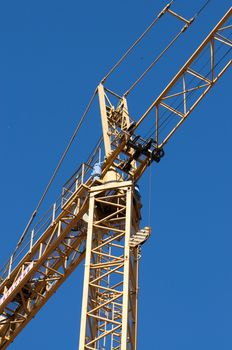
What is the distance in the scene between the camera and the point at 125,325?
125 feet

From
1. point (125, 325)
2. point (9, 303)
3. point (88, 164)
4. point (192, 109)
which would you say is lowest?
point (125, 325)

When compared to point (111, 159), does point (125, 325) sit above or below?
below

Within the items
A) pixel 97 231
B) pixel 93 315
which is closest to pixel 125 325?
pixel 93 315

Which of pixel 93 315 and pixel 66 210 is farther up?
pixel 66 210

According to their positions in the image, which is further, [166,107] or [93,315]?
[166,107]

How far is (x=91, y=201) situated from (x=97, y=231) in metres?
0.92

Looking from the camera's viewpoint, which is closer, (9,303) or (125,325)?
(125,325)

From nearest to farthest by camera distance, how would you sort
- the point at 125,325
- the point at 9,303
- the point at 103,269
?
the point at 125,325, the point at 103,269, the point at 9,303

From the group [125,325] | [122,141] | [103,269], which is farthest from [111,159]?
[125,325]

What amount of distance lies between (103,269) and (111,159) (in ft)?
12.0

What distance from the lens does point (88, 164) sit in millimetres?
43469

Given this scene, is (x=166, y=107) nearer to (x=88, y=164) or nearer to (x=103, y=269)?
(x=88, y=164)

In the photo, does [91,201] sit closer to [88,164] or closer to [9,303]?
[88,164]

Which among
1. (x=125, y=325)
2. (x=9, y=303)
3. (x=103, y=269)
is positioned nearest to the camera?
(x=125, y=325)
